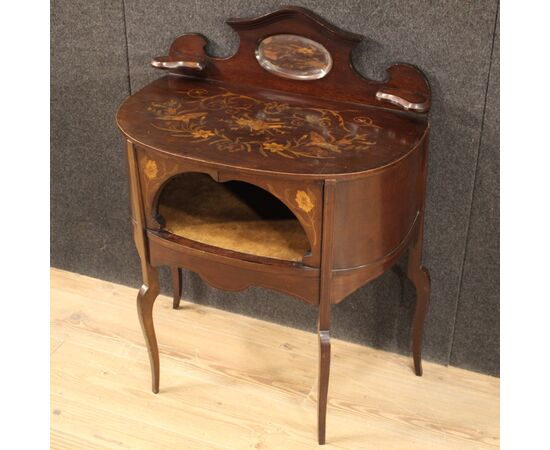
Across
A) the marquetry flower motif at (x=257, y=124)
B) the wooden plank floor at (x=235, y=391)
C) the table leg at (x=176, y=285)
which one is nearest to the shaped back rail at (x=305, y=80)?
the marquetry flower motif at (x=257, y=124)

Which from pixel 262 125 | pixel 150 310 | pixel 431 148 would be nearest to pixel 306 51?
pixel 262 125

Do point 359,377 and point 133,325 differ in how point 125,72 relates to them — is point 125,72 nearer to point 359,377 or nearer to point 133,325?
point 133,325

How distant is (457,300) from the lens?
1.96 meters

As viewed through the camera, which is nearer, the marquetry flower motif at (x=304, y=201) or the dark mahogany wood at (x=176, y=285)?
the marquetry flower motif at (x=304, y=201)

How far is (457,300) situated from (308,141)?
25.8 inches

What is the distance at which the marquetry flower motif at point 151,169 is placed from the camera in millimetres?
1614

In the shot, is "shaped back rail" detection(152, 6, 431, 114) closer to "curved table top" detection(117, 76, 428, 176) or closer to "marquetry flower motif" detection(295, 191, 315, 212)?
"curved table top" detection(117, 76, 428, 176)

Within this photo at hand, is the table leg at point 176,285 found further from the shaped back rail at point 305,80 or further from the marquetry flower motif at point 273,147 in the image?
the marquetry flower motif at point 273,147

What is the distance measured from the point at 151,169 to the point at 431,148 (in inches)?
24.8

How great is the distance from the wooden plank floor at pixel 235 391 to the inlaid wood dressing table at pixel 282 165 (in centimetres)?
15

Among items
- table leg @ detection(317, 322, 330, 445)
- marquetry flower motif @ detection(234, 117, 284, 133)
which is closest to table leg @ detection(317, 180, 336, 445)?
table leg @ detection(317, 322, 330, 445)

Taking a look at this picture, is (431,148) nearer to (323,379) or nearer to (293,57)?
(293,57)

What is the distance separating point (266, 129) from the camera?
1610 mm

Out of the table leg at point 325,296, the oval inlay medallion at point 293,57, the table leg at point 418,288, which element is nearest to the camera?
the table leg at point 325,296
